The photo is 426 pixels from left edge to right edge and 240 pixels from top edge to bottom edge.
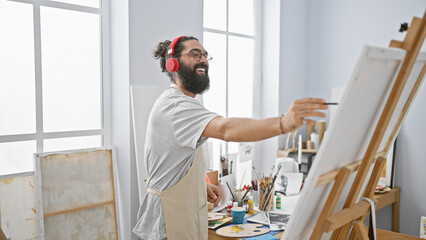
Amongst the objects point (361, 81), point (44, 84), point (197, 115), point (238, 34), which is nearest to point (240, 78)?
point (238, 34)

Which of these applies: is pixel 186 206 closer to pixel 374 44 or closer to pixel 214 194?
pixel 214 194

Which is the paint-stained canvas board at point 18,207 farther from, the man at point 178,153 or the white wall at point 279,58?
the white wall at point 279,58

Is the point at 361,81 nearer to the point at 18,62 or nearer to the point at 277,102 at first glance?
the point at 18,62

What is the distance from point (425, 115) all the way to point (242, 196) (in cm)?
158

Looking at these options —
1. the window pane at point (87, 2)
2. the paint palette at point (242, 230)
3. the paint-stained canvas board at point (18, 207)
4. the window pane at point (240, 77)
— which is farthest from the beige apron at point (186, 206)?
the window pane at point (240, 77)

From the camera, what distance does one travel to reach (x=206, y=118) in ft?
4.19

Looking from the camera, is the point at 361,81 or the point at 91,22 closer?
the point at 361,81

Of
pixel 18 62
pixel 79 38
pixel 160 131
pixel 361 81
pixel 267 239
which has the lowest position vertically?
pixel 267 239

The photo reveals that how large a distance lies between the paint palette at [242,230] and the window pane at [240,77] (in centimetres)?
128

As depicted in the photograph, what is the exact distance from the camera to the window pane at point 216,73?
9.18 ft

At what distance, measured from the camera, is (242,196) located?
2.24 meters

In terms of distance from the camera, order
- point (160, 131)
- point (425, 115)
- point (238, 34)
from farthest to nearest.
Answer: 1. point (238, 34)
2. point (425, 115)
3. point (160, 131)

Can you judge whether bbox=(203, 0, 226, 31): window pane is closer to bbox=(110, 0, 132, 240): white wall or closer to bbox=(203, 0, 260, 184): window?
bbox=(203, 0, 260, 184): window

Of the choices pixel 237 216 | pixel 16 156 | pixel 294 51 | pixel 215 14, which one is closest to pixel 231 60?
pixel 215 14
